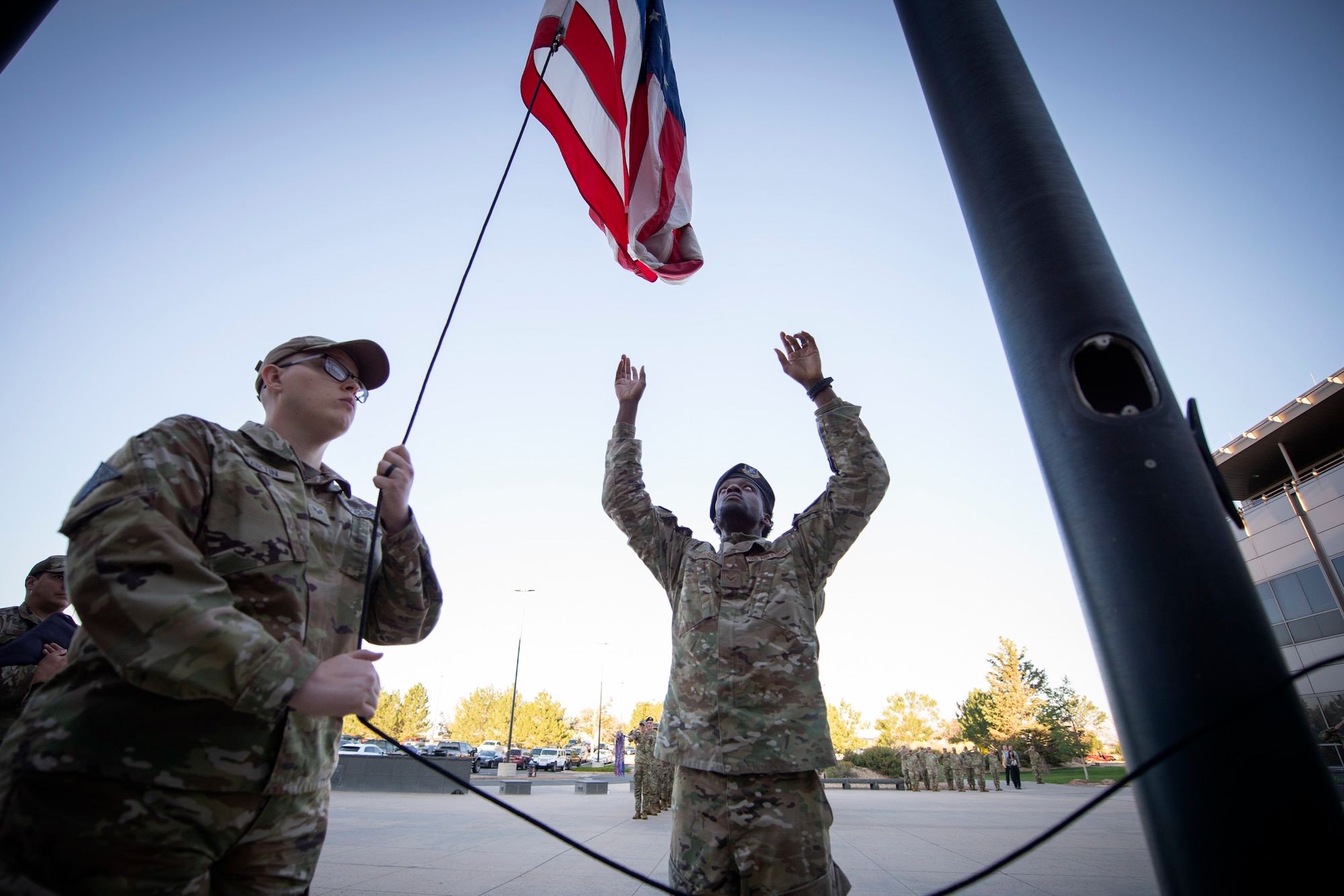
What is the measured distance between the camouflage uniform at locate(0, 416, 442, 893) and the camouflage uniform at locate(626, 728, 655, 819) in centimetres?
776

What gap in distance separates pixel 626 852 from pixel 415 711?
162 feet

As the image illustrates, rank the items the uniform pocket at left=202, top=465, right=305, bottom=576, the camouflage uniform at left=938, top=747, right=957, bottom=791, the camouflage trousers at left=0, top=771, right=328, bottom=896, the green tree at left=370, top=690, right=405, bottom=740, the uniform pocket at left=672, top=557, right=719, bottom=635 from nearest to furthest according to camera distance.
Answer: the camouflage trousers at left=0, top=771, right=328, bottom=896 < the uniform pocket at left=202, top=465, right=305, bottom=576 < the uniform pocket at left=672, top=557, right=719, bottom=635 < the camouflage uniform at left=938, top=747, right=957, bottom=791 < the green tree at left=370, top=690, right=405, bottom=740

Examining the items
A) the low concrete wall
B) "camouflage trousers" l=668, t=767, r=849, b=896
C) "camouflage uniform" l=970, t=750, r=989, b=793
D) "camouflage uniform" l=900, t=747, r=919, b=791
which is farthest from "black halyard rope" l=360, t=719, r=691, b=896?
"camouflage uniform" l=900, t=747, r=919, b=791

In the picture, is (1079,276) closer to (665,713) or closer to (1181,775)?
(1181,775)

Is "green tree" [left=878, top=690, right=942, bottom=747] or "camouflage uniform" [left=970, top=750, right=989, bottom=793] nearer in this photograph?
"camouflage uniform" [left=970, top=750, right=989, bottom=793]

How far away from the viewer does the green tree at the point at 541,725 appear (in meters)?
47.9

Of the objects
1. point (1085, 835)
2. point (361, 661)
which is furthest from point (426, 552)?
point (1085, 835)

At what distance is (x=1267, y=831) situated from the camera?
0.81m

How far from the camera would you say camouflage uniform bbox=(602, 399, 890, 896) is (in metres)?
2.08

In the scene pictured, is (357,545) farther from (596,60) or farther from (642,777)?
(642,777)

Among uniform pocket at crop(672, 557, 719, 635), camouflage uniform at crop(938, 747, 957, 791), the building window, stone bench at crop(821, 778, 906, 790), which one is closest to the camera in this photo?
uniform pocket at crop(672, 557, 719, 635)

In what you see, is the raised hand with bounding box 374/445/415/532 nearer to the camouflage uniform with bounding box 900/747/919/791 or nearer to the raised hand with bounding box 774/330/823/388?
the raised hand with bounding box 774/330/823/388

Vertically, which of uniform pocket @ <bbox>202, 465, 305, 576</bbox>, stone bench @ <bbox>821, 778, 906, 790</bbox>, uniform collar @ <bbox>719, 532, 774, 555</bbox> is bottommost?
stone bench @ <bbox>821, 778, 906, 790</bbox>

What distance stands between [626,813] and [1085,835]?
571 centimetres
